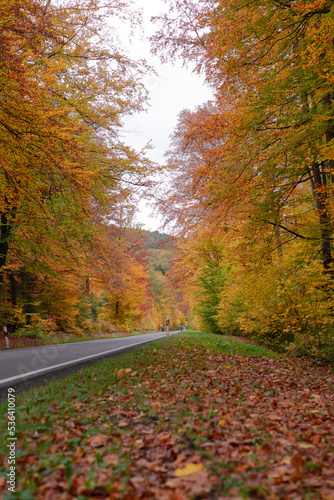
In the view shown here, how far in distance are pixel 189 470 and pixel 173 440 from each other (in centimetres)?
63

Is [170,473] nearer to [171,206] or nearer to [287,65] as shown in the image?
[287,65]

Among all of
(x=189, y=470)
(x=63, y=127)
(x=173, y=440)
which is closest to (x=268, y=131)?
(x=63, y=127)

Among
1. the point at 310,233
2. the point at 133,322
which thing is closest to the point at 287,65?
the point at 310,233

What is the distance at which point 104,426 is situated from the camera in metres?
3.05

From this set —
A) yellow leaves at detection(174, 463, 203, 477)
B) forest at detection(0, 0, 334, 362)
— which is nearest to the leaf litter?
yellow leaves at detection(174, 463, 203, 477)

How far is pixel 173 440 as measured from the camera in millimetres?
2756

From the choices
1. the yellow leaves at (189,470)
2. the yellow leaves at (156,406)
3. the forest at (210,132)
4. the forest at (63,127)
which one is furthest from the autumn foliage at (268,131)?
the yellow leaves at (189,470)

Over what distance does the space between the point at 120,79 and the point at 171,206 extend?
8617 millimetres

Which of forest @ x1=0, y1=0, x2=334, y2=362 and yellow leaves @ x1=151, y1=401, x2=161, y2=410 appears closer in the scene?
yellow leaves @ x1=151, y1=401, x2=161, y2=410

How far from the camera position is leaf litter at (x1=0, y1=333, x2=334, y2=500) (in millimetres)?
1992

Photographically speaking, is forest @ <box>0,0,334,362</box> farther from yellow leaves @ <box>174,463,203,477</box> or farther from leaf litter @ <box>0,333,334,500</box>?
yellow leaves @ <box>174,463,203,477</box>

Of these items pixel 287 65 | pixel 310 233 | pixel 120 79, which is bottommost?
pixel 310 233

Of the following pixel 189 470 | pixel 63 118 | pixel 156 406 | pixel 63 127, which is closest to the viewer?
pixel 189 470

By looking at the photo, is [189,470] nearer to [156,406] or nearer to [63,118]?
[156,406]
